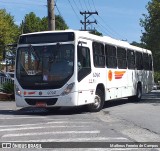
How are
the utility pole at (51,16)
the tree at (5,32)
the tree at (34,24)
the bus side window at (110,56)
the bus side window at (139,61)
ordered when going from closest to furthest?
the bus side window at (110,56)
the utility pole at (51,16)
the bus side window at (139,61)
the tree at (5,32)
the tree at (34,24)

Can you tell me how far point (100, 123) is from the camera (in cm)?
1316

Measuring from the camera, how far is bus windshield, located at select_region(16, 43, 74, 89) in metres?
15.5

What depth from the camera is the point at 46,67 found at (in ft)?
51.4

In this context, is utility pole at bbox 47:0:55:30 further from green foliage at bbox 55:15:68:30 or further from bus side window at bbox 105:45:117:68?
green foliage at bbox 55:15:68:30

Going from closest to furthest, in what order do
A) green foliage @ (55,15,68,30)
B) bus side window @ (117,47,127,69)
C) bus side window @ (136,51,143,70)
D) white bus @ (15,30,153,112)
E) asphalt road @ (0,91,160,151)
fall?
asphalt road @ (0,91,160,151)
white bus @ (15,30,153,112)
bus side window @ (117,47,127,69)
bus side window @ (136,51,143,70)
green foliage @ (55,15,68,30)

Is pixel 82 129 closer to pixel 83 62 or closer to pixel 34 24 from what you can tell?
pixel 83 62

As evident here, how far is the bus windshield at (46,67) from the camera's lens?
15.5 metres

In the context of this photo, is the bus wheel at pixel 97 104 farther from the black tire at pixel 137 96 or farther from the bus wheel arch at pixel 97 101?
the black tire at pixel 137 96

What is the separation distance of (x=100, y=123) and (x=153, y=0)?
18182mm

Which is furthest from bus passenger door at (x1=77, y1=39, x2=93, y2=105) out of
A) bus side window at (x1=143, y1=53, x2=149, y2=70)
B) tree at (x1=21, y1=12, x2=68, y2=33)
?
tree at (x1=21, y1=12, x2=68, y2=33)

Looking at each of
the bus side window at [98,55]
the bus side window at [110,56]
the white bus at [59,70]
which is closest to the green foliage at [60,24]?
the bus side window at [110,56]

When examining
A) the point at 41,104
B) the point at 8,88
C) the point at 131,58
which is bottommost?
the point at 41,104

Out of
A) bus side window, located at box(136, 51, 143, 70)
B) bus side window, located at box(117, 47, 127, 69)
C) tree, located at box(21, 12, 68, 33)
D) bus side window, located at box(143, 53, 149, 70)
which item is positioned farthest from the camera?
tree, located at box(21, 12, 68, 33)

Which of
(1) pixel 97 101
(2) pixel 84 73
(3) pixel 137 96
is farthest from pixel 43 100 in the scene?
(3) pixel 137 96
